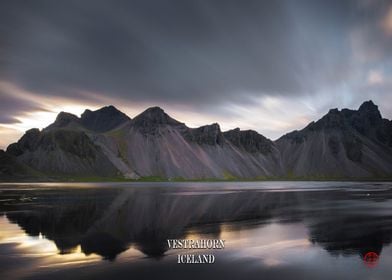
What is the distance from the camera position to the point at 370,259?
26.1m

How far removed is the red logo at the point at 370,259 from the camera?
2478 cm

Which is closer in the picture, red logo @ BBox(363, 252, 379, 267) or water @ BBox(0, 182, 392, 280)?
water @ BBox(0, 182, 392, 280)

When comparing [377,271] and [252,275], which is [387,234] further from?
[252,275]

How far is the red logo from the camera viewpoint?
24777 mm

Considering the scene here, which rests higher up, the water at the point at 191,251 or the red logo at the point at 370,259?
the water at the point at 191,251

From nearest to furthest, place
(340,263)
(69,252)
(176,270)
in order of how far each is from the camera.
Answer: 1. (176,270)
2. (340,263)
3. (69,252)

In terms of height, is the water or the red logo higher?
the water

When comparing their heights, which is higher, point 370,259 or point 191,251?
point 191,251

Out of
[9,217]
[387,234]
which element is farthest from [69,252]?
[387,234]

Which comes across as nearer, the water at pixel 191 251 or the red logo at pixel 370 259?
the water at pixel 191 251

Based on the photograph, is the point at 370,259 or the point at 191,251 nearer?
the point at 370,259

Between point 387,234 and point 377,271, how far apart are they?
52.9ft

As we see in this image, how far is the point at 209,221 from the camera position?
45531mm

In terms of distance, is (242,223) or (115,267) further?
(242,223)
